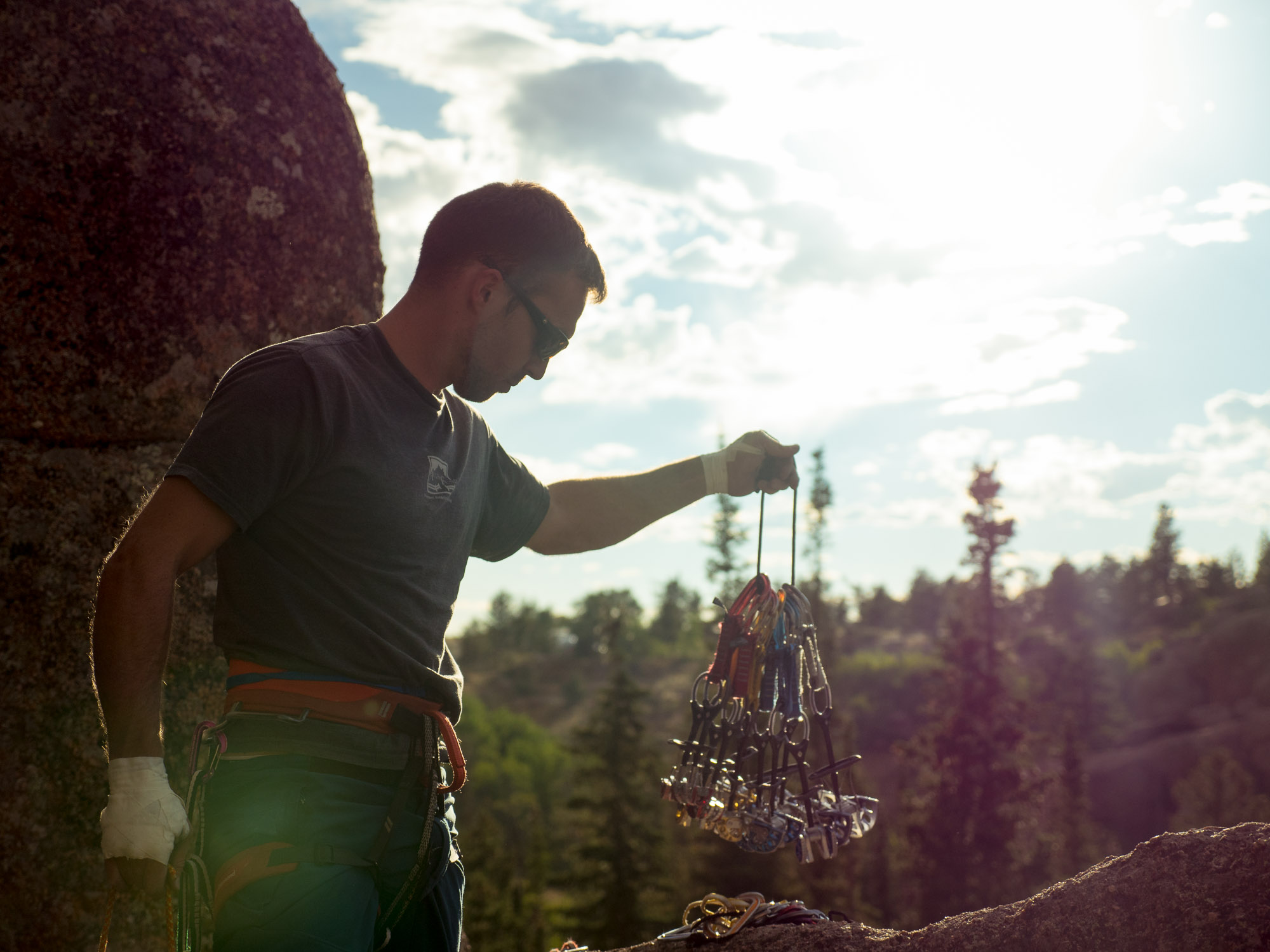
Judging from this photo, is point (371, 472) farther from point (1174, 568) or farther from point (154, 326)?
point (1174, 568)

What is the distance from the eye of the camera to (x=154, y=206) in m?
3.96

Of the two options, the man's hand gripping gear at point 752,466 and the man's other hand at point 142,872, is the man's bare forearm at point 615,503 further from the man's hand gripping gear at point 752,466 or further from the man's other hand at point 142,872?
the man's other hand at point 142,872

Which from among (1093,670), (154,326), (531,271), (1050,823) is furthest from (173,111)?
(1093,670)

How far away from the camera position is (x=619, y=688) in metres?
34.8

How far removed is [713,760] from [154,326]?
304 cm

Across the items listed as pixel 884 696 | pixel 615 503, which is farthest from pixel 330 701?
pixel 884 696

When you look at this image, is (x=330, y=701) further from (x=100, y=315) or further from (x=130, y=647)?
(x=100, y=315)

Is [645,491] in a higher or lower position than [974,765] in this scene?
higher

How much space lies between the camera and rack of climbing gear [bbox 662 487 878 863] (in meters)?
3.04

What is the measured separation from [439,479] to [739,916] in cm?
194

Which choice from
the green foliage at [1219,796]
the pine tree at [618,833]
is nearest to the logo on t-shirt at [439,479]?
Answer: the green foliage at [1219,796]

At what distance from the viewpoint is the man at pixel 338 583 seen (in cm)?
226

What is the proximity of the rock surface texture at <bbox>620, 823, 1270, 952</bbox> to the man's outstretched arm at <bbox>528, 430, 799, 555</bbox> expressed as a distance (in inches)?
67.9

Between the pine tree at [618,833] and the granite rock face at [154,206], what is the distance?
3145 cm
